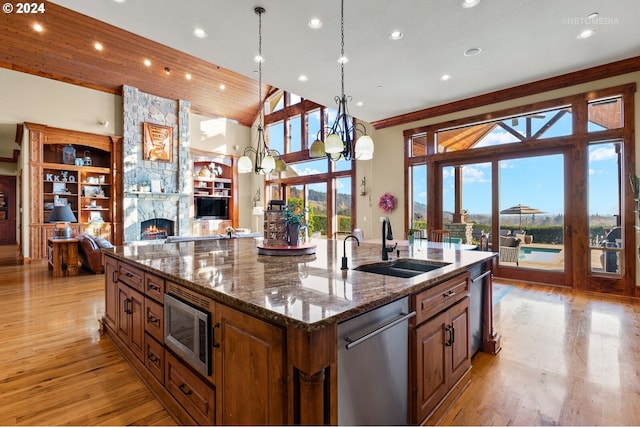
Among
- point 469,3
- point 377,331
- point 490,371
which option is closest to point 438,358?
point 377,331

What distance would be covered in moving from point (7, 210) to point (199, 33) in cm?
1266

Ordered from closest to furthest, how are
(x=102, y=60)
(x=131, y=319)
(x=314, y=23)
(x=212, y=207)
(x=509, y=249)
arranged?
(x=131, y=319) < (x=314, y=23) < (x=509, y=249) < (x=102, y=60) < (x=212, y=207)

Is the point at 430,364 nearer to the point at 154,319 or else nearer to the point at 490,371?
the point at 490,371

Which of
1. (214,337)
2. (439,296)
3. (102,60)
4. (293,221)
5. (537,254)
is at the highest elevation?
(102,60)

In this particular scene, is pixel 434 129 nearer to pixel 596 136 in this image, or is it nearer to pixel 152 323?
pixel 596 136

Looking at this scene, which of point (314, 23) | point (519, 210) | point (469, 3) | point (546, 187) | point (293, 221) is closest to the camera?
point (293, 221)

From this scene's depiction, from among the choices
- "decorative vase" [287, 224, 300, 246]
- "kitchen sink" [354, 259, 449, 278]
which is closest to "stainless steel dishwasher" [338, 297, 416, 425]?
"kitchen sink" [354, 259, 449, 278]

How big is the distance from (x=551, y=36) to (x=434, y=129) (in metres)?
2.76

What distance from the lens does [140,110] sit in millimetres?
8445

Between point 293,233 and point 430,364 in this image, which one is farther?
point 293,233

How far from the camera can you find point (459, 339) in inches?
81.7

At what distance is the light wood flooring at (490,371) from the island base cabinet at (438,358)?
175mm

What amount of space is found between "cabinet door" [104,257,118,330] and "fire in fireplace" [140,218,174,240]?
6.33 m

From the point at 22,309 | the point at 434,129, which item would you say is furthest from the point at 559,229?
the point at 22,309
